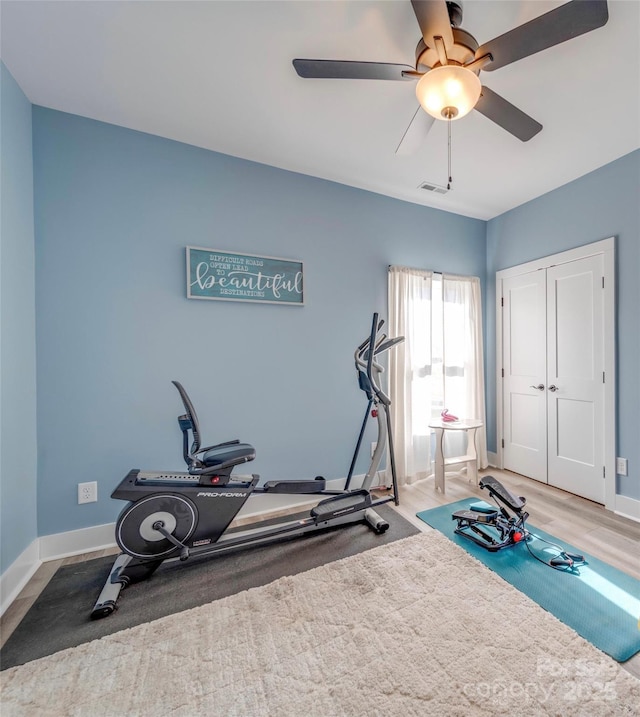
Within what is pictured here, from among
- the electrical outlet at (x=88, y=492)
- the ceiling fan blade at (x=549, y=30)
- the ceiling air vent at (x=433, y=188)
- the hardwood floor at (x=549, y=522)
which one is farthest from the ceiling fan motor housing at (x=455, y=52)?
the electrical outlet at (x=88, y=492)

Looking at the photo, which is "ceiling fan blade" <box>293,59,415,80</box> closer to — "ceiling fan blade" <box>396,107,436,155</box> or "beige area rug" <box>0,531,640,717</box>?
"ceiling fan blade" <box>396,107,436,155</box>

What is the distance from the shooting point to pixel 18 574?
1.74m

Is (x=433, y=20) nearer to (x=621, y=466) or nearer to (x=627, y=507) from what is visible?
(x=621, y=466)

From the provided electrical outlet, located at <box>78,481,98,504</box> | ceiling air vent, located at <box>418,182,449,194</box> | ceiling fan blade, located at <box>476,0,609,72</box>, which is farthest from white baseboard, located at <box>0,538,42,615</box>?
ceiling air vent, located at <box>418,182,449,194</box>

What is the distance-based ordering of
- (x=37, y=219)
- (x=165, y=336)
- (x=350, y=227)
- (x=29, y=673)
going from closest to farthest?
(x=29, y=673), (x=37, y=219), (x=165, y=336), (x=350, y=227)

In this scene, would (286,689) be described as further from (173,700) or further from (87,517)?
(87,517)

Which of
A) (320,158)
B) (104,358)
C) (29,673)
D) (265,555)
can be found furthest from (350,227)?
(29,673)

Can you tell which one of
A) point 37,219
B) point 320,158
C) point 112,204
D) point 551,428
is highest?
point 320,158

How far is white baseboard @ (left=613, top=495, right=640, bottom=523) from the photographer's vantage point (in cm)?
244

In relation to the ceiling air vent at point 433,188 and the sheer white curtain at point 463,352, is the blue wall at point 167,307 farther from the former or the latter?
the sheer white curtain at point 463,352

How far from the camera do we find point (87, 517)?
6.82ft

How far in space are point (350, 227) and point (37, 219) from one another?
228 centimetres

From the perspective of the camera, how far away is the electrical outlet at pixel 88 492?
6.73ft

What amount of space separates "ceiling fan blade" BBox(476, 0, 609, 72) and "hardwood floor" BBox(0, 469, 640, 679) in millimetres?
2503
